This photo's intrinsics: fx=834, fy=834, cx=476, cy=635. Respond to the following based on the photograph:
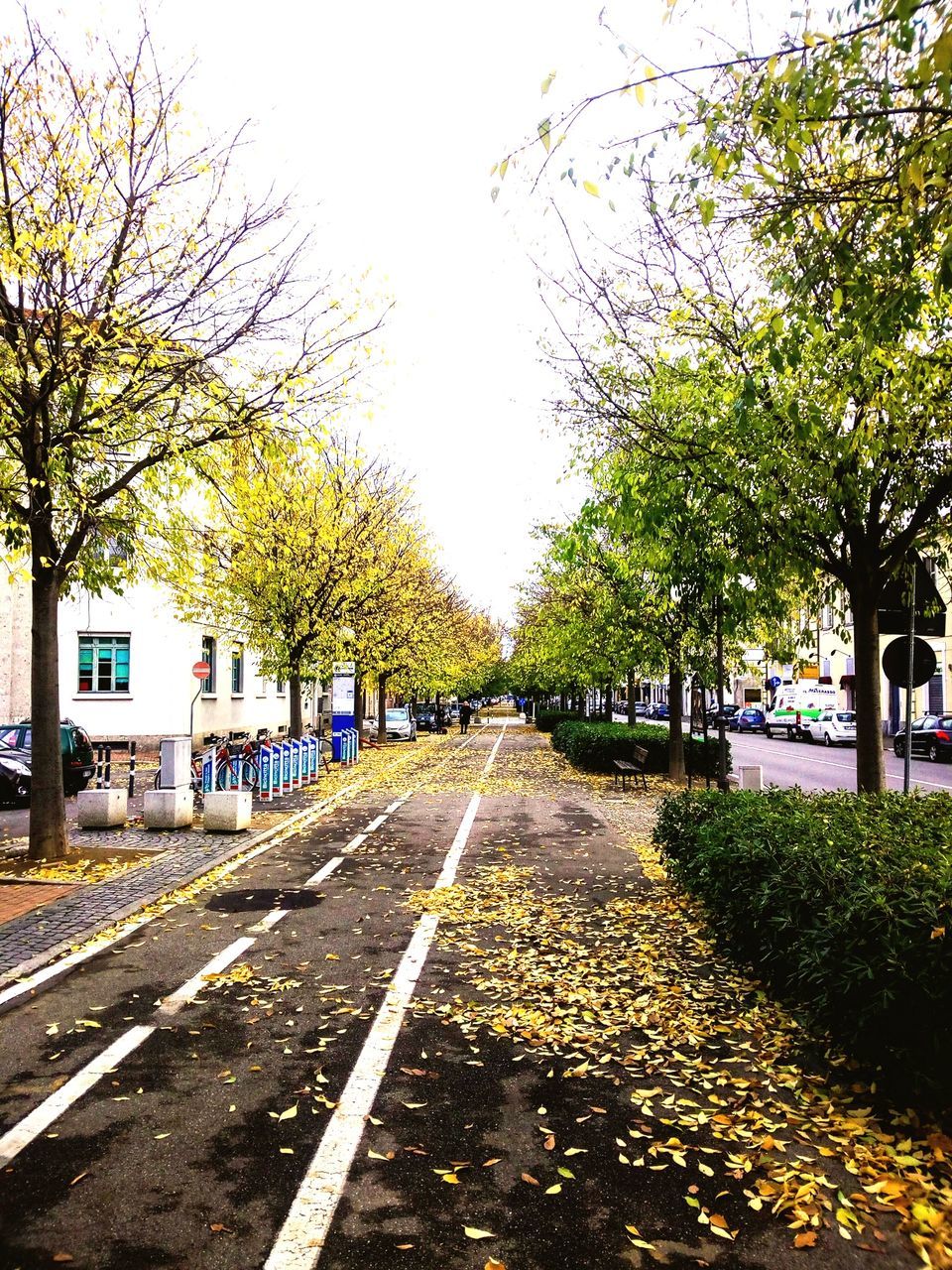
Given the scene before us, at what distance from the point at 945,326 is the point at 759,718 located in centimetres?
5273

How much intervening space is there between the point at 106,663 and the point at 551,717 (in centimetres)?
2482

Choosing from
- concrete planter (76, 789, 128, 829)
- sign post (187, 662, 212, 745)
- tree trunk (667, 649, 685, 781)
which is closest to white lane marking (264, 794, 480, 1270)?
concrete planter (76, 789, 128, 829)

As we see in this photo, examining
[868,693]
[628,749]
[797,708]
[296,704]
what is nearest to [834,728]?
[797,708]

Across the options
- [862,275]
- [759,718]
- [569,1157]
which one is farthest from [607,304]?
[759,718]

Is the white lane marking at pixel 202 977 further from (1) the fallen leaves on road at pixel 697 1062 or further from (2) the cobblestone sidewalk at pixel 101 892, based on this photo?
(1) the fallen leaves on road at pixel 697 1062

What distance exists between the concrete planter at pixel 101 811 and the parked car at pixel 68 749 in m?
4.85

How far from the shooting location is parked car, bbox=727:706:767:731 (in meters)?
56.7

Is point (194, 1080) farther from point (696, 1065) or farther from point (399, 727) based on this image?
point (399, 727)

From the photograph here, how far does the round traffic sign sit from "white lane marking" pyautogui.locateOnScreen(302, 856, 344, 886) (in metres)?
6.46

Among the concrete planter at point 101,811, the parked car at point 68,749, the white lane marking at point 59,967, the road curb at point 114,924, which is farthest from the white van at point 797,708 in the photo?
the white lane marking at point 59,967

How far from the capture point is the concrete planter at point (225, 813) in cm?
1248

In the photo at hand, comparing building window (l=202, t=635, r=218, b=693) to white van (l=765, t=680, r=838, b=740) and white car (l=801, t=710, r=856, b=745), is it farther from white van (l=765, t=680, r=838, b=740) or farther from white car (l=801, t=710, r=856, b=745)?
white van (l=765, t=680, r=838, b=740)

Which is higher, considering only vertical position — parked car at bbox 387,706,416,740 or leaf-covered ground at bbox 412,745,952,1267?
leaf-covered ground at bbox 412,745,952,1267

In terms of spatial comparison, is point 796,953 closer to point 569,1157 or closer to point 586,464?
point 569,1157
